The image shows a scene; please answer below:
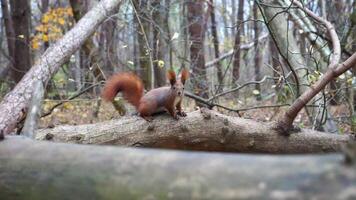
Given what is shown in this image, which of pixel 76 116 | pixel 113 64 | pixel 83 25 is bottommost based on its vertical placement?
pixel 76 116

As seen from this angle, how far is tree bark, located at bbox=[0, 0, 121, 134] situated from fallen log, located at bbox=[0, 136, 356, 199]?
3.26 ft

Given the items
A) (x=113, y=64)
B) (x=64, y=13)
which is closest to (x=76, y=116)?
(x=113, y=64)

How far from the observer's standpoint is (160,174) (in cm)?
151

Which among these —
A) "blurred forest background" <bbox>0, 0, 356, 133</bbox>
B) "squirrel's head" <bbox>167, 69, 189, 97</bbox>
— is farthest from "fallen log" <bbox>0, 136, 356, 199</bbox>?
"blurred forest background" <bbox>0, 0, 356, 133</bbox>

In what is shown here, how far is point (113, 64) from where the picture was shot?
30.3ft

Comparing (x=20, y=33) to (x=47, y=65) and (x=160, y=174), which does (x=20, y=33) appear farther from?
(x=160, y=174)

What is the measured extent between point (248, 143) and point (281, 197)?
2.13 metres

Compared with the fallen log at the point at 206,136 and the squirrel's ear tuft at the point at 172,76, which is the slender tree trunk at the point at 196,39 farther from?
the fallen log at the point at 206,136

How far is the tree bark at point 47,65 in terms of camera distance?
12.1 feet

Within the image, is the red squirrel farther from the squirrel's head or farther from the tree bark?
the tree bark

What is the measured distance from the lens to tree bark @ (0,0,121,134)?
368cm

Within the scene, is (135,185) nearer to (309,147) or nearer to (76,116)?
(309,147)

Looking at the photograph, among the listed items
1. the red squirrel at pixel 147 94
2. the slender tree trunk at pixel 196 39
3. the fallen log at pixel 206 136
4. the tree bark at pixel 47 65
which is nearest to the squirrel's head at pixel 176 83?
the red squirrel at pixel 147 94

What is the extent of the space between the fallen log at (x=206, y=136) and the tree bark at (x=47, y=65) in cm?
39
